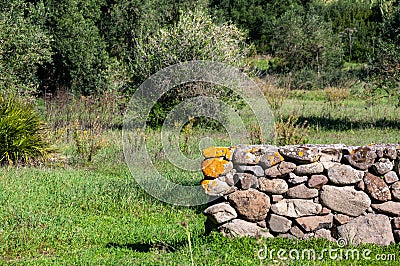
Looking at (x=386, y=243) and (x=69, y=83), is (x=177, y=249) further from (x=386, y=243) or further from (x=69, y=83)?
(x=69, y=83)

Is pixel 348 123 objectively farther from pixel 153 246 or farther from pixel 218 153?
pixel 153 246

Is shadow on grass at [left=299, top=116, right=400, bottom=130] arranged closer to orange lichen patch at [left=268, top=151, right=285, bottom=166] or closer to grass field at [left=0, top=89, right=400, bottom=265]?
grass field at [left=0, top=89, right=400, bottom=265]

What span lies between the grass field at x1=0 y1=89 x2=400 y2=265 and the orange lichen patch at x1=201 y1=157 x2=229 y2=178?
2.22ft

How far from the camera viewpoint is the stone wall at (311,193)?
6.33 metres

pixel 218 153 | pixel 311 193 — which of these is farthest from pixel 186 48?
pixel 311 193

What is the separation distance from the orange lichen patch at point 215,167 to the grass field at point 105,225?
0.68m

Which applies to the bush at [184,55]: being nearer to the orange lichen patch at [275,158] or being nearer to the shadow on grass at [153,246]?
the shadow on grass at [153,246]

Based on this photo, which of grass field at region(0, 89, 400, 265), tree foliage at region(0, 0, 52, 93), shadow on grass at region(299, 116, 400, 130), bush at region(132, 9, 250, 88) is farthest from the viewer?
bush at region(132, 9, 250, 88)

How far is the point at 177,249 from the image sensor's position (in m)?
6.29

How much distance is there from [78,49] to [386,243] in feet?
56.5

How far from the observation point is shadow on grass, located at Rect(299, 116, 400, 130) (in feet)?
53.8

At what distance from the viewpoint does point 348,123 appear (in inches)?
679

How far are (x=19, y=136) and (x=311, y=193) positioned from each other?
708 centimetres

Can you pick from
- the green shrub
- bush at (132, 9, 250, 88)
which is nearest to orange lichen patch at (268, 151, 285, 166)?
the green shrub
